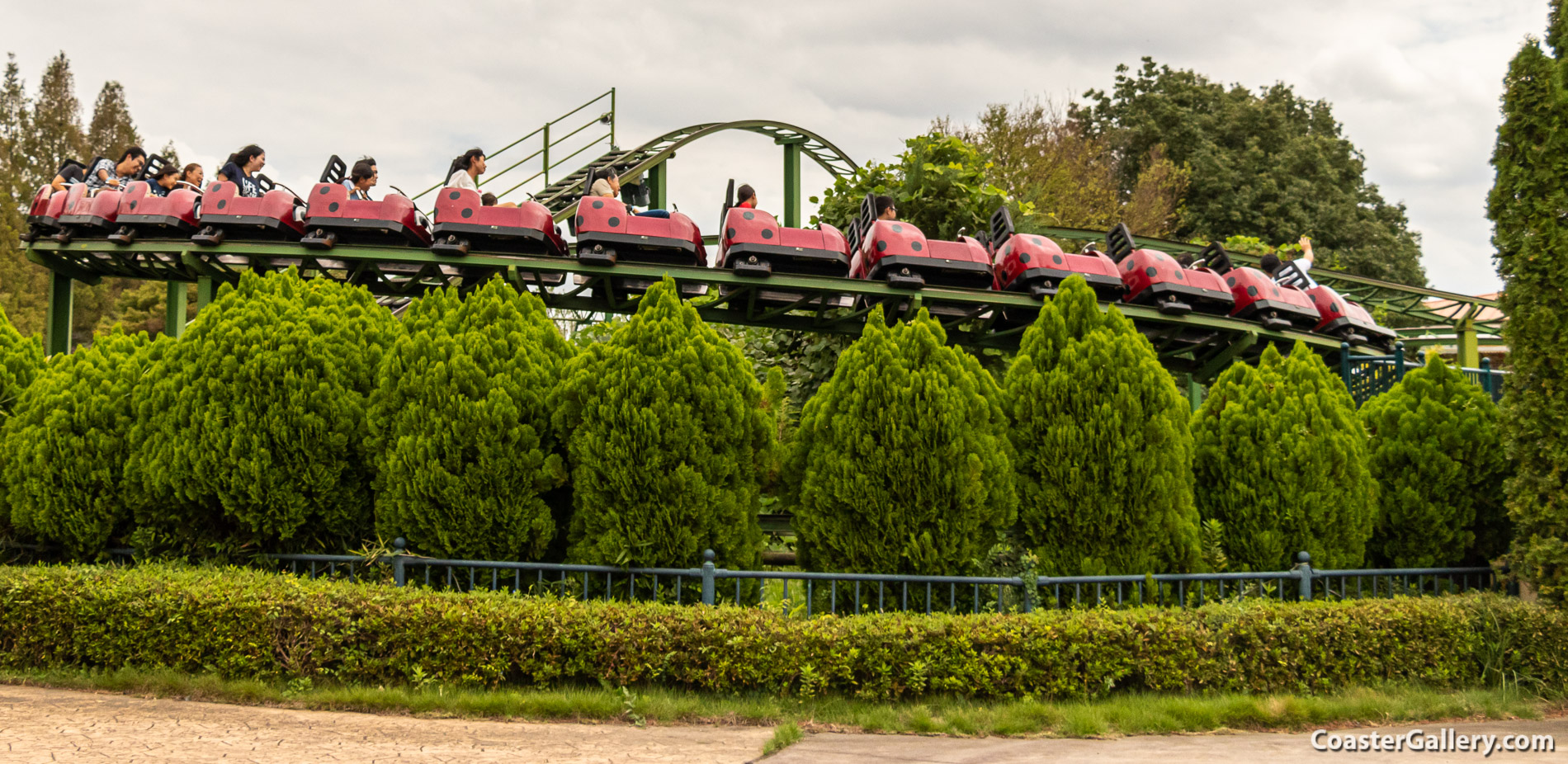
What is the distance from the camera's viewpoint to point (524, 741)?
15.7ft

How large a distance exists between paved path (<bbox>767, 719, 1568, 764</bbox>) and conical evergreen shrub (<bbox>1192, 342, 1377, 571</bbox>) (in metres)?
1.69

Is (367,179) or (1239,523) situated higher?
(367,179)

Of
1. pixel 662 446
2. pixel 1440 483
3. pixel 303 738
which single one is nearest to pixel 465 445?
pixel 662 446

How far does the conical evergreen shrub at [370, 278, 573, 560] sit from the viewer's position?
20.0ft

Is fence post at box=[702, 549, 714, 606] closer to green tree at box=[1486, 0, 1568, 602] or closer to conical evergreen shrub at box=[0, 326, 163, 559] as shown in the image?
conical evergreen shrub at box=[0, 326, 163, 559]

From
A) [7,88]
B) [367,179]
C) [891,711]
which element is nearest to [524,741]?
[891,711]

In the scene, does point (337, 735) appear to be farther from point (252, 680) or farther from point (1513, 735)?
point (1513, 735)

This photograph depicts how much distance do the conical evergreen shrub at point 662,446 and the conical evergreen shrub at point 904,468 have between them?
454 millimetres

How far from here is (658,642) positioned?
17.9 ft

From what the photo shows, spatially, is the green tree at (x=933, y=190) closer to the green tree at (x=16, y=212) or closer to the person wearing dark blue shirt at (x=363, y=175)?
the person wearing dark blue shirt at (x=363, y=175)

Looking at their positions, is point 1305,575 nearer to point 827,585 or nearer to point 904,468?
point 904,468

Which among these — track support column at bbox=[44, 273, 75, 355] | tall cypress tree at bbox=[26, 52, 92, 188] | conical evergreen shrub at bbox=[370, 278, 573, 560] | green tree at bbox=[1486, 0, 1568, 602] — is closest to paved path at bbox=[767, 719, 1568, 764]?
green tree at bbox=[1486, 0, 1568, 602]

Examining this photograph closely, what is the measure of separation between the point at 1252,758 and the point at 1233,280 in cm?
724

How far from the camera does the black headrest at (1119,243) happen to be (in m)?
11.0
